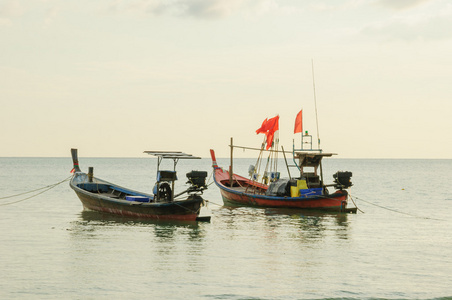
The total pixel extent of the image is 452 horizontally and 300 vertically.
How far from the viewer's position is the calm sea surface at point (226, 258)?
43.0 feet

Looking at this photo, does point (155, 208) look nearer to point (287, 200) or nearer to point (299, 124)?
point (287, 200)

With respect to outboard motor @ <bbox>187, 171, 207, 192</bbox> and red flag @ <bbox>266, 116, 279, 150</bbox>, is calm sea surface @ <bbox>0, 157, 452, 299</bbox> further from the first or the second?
red flag @ <bbox>266, 116, 279, 150</bbox>

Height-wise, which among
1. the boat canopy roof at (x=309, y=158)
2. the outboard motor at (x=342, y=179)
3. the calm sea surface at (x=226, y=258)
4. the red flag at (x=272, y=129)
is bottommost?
the calm sea surface at (x=226, y=258)

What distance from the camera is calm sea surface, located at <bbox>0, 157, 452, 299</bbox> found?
516 inches

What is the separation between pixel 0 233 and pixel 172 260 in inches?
378

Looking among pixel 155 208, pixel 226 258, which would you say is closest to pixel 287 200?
pixel 155 208

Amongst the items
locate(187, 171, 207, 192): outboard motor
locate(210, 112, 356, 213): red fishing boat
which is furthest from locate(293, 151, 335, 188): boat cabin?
locate(187, 171, 207, 192): outboard motor

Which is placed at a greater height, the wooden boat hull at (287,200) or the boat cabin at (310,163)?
the boat cabin at (310,163)

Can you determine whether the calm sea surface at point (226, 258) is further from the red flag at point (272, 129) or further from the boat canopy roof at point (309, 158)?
the red flag at point (272, 129)

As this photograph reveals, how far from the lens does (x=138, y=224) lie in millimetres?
24188

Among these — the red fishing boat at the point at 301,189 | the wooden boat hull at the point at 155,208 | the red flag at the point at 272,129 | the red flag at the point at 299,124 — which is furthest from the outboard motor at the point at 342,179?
the wooden boat hull at the point at 155,208

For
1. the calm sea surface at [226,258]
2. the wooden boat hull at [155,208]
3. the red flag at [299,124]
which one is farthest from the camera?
the red flag at [299,124]

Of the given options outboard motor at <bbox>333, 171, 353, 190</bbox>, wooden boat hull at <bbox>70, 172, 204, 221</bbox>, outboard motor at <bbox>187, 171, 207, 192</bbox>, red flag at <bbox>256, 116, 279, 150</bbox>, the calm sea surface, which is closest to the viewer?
the calm sea surface

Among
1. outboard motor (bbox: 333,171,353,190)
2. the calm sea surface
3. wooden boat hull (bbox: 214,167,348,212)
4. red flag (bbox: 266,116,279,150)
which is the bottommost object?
the calm sea surface
